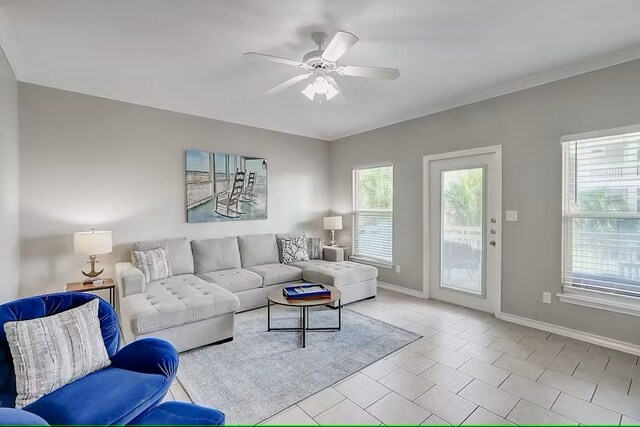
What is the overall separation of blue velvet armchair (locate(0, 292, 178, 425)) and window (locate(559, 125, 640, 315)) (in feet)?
11.7

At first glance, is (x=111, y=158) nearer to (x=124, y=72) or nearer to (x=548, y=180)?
(x=124, y=72)

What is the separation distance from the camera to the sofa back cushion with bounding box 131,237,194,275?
12.1 feet

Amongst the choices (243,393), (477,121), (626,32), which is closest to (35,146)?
(243,393)

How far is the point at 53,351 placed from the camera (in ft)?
5.01

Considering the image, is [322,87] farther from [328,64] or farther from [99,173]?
[99,173]


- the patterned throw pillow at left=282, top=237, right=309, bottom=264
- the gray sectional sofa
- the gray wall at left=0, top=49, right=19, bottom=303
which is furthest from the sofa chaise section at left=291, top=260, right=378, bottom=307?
the gray wall at left=0, top=49, right=19, bottom=303

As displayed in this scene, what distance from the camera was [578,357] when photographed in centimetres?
263

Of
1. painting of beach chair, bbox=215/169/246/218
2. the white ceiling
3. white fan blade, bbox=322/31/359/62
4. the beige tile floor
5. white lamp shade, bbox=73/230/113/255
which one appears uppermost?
the white ceiling

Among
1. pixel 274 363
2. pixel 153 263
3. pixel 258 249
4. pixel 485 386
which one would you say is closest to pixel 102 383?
pixel 274 363

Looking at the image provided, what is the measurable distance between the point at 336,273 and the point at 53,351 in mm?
2893

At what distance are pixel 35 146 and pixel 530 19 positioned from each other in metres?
4.58

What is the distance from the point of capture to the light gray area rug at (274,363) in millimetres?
2094

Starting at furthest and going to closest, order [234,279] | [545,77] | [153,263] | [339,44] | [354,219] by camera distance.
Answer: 1. [354,219]
2. [234,279]
3. [153,263]
4. [545,77]
5. [339,44]

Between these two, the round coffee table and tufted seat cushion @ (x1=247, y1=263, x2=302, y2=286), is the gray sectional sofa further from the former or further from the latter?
the round coffee table
